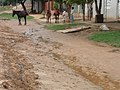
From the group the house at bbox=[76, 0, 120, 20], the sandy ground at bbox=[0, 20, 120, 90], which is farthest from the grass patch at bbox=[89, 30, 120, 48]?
the house at bbox=[76, 0, 120, 20]

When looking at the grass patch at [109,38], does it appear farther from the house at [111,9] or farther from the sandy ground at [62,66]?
the house at [111,9]

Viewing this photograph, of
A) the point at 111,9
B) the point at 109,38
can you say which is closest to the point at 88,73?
the point at 109,38

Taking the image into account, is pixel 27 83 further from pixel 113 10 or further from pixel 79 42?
pixel 113 10

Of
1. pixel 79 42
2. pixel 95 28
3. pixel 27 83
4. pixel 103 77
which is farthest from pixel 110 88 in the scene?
pixel 95 28

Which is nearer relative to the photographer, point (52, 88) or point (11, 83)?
point (11, 83)

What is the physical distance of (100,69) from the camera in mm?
16016

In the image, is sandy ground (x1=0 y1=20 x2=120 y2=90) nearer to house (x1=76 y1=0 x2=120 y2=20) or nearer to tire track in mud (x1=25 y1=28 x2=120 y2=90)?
tire track in mud (x1=25 y1=28 x2=120 y2=90)

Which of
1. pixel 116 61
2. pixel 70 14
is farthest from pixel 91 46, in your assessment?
pixel 70 14

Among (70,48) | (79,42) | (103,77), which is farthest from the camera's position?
(79,42)

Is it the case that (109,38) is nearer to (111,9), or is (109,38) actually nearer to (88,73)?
(88,73)

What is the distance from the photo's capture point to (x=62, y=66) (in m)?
16.5

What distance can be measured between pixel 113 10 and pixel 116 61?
90.8 ft

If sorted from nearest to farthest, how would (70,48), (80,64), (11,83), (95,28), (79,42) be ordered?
(11,83)
(80,64)
(70,48)
(79,42)
(95,28)

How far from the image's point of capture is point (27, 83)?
11805 millimetres
